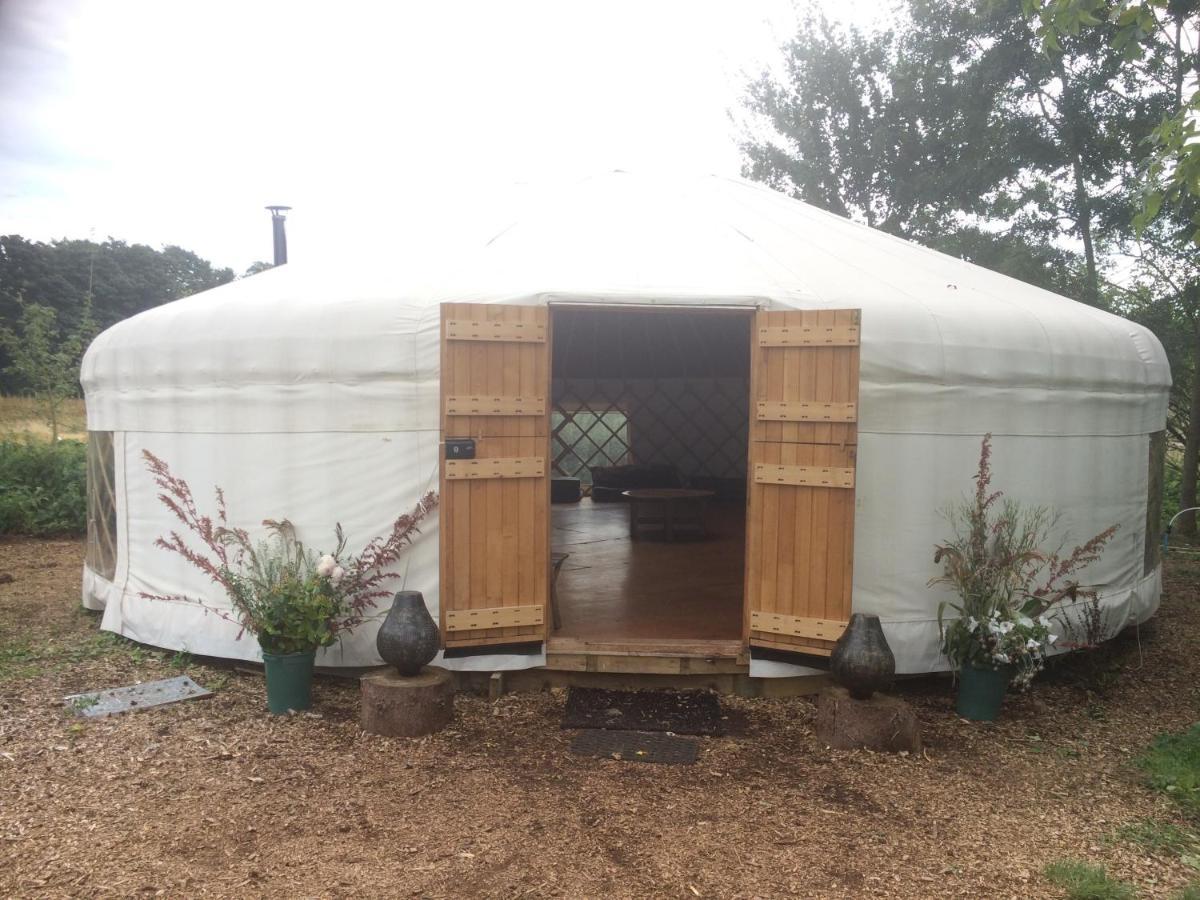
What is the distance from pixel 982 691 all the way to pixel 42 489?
654 cm

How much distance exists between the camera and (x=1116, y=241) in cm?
853

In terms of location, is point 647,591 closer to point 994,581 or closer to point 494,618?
point 494,618

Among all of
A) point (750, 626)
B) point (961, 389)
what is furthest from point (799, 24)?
point (750, 626)

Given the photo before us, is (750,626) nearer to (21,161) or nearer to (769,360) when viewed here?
(769,360)

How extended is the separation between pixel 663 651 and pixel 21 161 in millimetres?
3182

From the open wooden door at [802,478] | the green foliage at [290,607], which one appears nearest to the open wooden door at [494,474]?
the green foliage at [290,607]

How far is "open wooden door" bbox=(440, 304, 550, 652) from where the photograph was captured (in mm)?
3070

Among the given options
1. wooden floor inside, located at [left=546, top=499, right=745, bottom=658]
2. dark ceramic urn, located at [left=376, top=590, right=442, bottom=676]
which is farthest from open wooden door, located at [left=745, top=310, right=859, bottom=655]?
dark ceramic urn, located at [left=376, top=590, right=442, bottom=676]

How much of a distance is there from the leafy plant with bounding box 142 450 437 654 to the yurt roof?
0.44 meters

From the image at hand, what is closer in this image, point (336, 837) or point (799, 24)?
point (336, 837)

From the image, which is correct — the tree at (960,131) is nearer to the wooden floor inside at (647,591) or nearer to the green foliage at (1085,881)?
the wooden floor inside at (647,591)

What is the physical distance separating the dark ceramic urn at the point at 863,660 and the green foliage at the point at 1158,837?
2.31 feet

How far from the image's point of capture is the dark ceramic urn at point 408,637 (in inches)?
115

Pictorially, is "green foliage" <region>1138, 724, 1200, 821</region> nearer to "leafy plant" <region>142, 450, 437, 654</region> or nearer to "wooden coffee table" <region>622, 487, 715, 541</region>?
"leafy plant" <region>142, 450, 437, 654</region>
